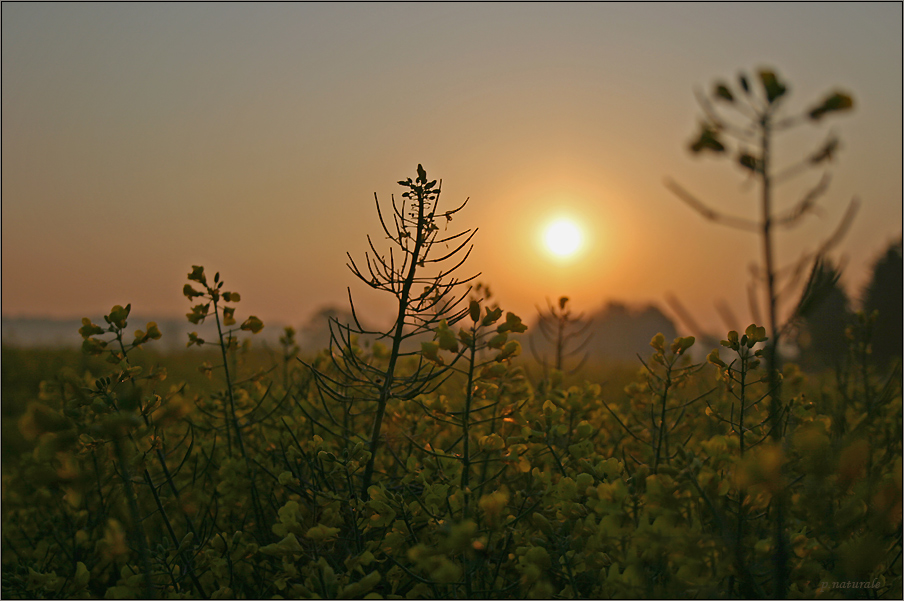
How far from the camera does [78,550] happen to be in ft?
10.2

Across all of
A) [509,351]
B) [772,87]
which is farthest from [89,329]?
[772,87]

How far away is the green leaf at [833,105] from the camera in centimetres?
140

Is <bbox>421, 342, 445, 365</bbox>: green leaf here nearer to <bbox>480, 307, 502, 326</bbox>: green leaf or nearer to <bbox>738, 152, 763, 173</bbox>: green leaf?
<bbox>480, 307, 502, 326</bbox>: green leaf

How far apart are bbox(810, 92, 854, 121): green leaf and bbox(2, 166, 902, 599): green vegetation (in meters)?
0.72

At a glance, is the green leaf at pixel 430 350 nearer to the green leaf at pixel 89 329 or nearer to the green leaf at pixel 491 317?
the green leaf at pixel 491 317

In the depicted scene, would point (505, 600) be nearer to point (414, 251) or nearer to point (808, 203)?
point (414, 251)

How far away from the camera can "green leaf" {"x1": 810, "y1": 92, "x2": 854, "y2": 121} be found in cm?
140

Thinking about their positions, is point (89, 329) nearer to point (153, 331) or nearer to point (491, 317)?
point (153, 331)

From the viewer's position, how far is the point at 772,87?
1.41 m

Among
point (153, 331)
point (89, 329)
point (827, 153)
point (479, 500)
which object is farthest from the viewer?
point (153, 331)

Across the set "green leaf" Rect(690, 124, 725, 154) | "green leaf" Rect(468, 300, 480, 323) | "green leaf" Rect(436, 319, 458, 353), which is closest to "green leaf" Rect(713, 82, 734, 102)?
"green leaf" Rect(690, 124, 725, 154)

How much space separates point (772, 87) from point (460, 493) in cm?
168

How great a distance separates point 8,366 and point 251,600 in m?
11.6

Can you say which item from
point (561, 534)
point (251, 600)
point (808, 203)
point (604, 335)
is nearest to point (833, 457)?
point (808, 203)
